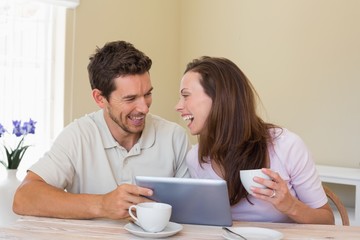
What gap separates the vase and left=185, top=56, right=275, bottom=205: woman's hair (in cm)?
105

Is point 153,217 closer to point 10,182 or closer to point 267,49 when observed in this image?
point 10,182

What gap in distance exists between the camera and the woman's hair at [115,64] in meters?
1.57

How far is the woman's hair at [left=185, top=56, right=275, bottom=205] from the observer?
4.68ft

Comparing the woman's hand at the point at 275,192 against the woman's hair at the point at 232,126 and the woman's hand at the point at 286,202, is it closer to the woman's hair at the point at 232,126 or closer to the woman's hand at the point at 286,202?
the woman's hand at the point at 286,202

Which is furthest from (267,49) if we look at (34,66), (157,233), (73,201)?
(157,233)

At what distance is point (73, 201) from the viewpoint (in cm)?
124

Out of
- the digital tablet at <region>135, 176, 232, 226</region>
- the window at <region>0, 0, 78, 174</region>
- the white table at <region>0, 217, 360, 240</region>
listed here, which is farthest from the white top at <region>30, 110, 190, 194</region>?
the window at <region>0, 0, 78, 174</region>

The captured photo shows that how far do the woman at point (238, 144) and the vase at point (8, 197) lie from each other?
98cm

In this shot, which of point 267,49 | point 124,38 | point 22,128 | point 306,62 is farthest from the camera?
point 124,38

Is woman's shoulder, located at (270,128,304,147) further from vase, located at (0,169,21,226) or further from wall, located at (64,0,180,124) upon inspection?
wall, located at (64,0,180,124)

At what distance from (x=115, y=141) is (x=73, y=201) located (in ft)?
1.31

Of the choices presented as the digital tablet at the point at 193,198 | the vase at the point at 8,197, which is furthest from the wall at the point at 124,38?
the digital tablet at the point at 193,198

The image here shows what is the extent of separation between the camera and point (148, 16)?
11.3 ft

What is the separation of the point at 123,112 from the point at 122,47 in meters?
0.22
